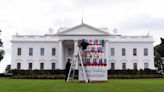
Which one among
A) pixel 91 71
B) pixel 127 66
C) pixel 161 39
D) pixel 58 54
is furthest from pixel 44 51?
pixel 91 71

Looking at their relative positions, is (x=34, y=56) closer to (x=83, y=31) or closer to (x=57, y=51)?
(x=57, y=51)

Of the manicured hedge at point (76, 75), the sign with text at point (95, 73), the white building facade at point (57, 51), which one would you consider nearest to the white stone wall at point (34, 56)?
the white building facade at point (57, 51)

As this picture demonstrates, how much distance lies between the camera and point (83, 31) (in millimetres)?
65250

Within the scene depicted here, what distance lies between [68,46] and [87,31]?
658 cm

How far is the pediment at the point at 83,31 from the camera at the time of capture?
2550 inches

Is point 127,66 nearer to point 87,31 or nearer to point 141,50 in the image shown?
point 141,50

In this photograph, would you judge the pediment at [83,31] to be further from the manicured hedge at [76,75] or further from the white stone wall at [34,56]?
the manicured hedge at [76,75]

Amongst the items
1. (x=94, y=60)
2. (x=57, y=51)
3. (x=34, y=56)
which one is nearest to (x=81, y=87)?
(x=94, y=60)

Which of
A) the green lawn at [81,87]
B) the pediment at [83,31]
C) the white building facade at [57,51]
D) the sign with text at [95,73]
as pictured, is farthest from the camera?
the white building facade at [57,51]

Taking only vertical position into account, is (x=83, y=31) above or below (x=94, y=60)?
above

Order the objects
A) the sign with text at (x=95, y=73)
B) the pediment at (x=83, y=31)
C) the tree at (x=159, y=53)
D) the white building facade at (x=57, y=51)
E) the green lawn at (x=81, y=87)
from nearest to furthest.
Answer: the green lawn at (x=81, y=87) → the sign with text at (x=95, y=73) → the pediment at (x=83, y=31) → the white building facade at (x=57, y=51) → the tree at (x=159, y=53)

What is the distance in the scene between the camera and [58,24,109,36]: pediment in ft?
212

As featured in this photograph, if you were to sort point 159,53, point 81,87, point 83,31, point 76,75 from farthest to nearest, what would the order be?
point 159,53 < point 83,31 < point 76,75 < point 81,87

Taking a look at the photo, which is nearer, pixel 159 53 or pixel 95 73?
pixel 95 73
